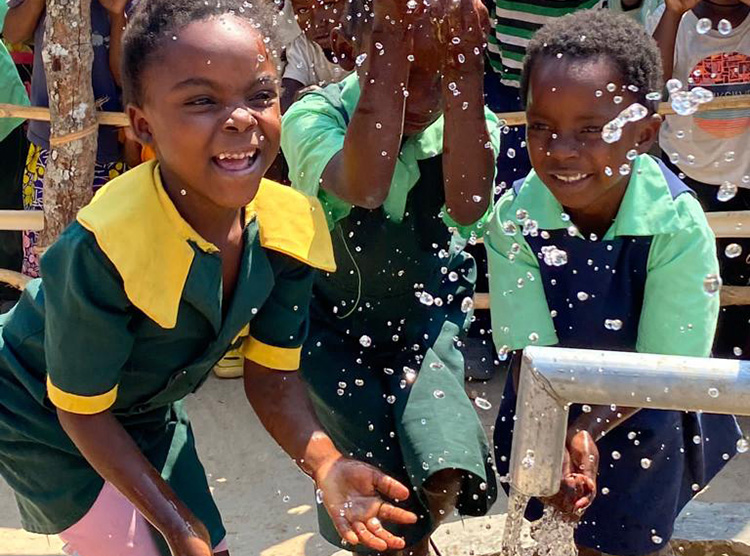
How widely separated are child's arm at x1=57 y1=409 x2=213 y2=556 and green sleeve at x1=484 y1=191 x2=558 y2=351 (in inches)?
31.4

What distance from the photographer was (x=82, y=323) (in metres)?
1.95

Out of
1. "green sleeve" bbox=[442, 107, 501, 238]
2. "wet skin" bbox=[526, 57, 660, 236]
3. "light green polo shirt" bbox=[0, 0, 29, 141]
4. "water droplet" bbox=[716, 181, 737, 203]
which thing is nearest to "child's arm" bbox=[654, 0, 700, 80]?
"water droplet" bbox=[716, 181, 737, 203]

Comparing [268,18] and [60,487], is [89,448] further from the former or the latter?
[268,18]

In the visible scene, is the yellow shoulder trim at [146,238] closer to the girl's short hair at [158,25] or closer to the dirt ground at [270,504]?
the girl's short hair at [158,25]

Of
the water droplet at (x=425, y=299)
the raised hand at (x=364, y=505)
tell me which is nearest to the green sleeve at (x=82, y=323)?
the raised hand at (x=364, y=505)

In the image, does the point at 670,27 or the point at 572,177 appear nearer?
the point at 572,177

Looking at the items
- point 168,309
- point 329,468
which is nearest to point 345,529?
point 329,468

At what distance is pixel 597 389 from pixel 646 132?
97cm

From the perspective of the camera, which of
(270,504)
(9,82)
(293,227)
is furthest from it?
(9,82)

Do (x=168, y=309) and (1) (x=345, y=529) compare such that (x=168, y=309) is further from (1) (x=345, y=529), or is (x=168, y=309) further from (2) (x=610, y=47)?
(2) (x=610, y=47)

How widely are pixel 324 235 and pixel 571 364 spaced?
80 cm

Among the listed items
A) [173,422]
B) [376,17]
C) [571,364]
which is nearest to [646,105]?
[376,17]

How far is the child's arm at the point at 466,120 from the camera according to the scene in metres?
2.25

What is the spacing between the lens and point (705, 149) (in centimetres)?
379
